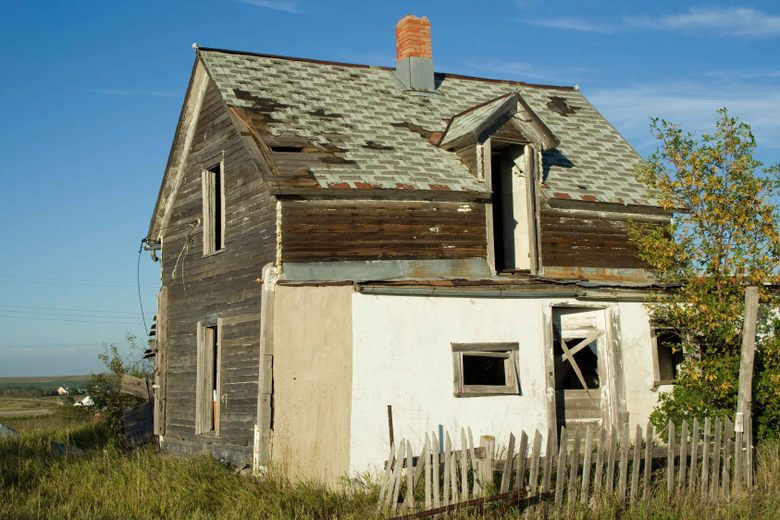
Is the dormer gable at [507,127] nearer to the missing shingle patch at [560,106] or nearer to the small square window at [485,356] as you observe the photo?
the missing shingle patch at [560,106]

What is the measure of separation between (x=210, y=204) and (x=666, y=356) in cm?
887

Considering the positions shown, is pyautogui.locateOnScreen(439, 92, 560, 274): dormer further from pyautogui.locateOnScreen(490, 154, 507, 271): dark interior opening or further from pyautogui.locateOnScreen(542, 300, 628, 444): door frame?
pyautogui.locateOnScreen(542, 300, 628, 444): door frame

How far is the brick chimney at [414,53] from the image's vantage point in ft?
62.5

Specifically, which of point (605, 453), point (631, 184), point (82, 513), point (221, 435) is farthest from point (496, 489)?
point (631, 184)

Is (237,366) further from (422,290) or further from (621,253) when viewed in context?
(621,253)

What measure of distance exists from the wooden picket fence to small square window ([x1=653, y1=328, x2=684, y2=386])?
3.90 m

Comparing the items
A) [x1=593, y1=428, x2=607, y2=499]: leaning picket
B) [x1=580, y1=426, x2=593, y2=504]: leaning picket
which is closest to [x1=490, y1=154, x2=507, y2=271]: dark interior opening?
[x1=593, y1=428, x2=607, y2=499]: leaning picket

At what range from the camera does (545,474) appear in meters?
9.25

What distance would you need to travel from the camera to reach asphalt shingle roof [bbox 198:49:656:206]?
49.1 ft

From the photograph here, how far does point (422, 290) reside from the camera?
40.0 ft

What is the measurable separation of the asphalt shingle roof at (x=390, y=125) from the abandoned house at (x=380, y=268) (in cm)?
6

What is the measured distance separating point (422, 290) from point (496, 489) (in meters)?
3.40

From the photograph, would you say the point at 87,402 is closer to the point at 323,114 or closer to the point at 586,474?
the point at 323,114

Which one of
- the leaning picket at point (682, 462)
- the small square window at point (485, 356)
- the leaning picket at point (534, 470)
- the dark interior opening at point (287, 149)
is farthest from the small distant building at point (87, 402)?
the leaning picket at point (682, 462)
